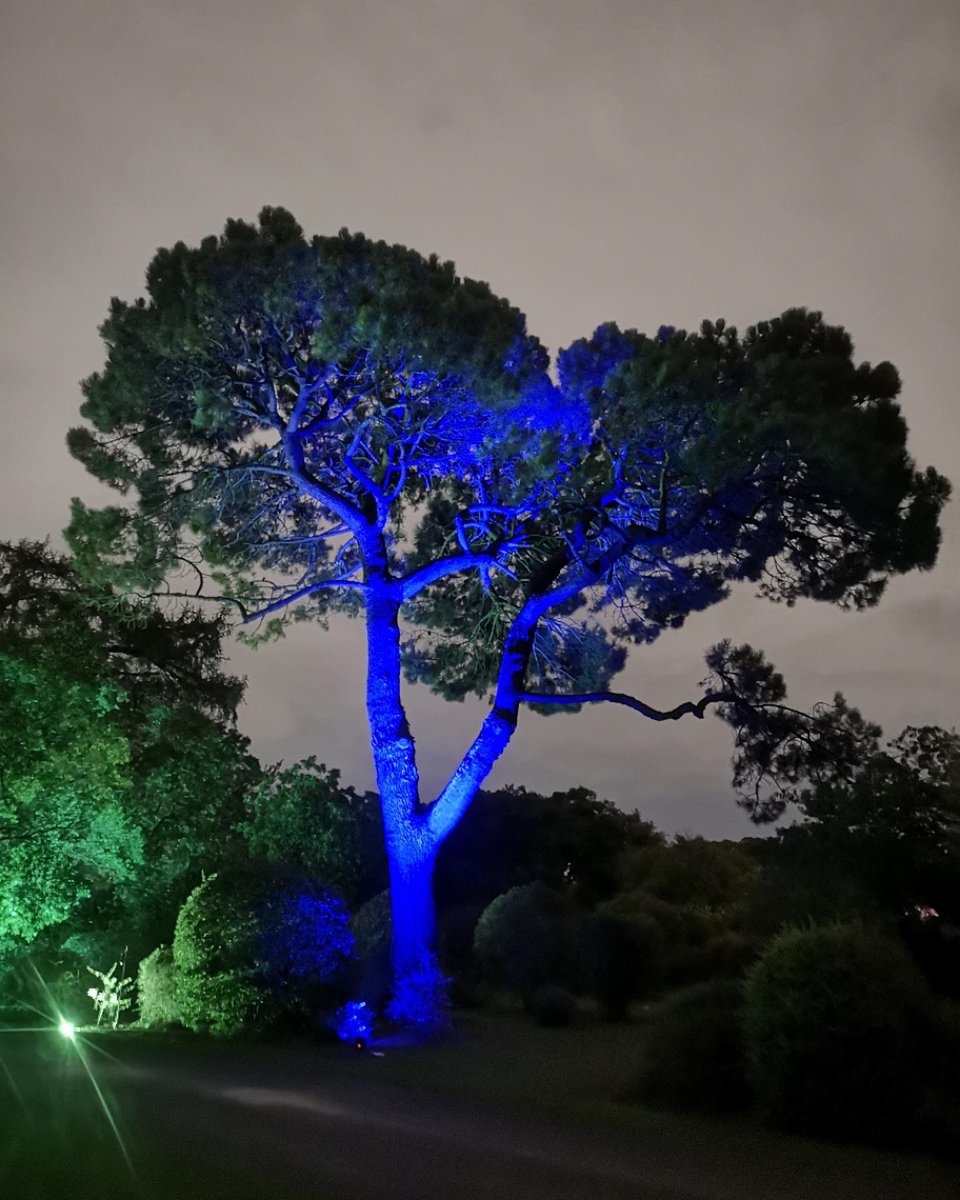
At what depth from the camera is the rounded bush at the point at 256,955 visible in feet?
38.5

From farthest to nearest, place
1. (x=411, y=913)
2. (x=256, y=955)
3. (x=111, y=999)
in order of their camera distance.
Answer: (x=411, y=913), (x=111, y=999), (x=256, y=955)

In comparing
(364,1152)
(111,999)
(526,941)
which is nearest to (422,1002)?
(526,941)

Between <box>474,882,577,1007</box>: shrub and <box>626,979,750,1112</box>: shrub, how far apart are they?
25.5ft

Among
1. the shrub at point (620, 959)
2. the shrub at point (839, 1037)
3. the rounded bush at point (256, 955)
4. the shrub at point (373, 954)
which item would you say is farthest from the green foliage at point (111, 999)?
the shrub at point (839, 1037)

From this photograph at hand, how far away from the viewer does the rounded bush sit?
11727 millimetres

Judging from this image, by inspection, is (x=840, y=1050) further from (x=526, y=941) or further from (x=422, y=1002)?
(x=526, y=941)

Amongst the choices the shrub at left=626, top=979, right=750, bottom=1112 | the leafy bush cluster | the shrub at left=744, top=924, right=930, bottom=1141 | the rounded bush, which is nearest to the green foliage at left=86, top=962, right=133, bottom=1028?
the rounded bush

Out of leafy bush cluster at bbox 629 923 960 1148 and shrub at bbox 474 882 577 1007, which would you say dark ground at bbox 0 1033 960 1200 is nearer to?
leafy bush cluster at bbox 629 923 960 1148

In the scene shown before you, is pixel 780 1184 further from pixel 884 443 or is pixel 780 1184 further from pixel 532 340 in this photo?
pixel 532 340

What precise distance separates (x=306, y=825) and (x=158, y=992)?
406 cm

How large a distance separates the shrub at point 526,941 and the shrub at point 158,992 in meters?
5.45

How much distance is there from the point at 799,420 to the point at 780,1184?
929 cm

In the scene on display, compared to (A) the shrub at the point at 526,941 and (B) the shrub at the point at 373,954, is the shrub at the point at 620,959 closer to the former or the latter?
(A) the shrub at the point at 526,941

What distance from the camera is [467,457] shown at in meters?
15.4
